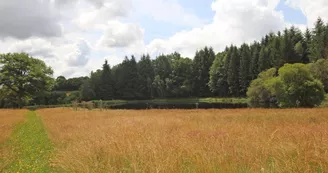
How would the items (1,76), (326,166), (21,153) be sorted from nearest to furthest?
(326,166)
(21,153)
(1,76)

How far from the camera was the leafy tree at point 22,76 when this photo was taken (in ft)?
170

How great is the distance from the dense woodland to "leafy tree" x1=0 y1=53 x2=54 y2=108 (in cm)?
1954

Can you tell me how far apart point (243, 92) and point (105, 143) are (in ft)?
262

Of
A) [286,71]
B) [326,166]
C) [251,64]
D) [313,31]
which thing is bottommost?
[326,166]

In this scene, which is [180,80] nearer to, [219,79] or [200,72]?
[200,72]

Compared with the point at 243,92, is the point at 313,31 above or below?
above

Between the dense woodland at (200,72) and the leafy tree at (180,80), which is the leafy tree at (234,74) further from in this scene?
the leafy tree at (180,80)

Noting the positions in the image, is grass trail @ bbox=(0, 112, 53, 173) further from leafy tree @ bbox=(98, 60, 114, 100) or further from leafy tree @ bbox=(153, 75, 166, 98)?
leafy tree @ bbox=(153, 75, 166, 98)

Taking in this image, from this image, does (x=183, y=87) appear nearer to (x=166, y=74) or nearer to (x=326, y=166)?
(x=166, y=74)

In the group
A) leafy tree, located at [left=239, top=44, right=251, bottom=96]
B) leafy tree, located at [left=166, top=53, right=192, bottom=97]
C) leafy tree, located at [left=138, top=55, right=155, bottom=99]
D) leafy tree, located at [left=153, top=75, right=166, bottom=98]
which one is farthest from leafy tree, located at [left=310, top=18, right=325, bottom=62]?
leafy tree, located at [left=138, top=55, right=155, bottom=99]

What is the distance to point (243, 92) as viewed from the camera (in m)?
82.9

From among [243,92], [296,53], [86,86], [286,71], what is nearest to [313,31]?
[296,53]

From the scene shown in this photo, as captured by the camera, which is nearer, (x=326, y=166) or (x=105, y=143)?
(x=326, y=166)

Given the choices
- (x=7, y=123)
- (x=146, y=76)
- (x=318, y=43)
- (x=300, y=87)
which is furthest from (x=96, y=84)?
(x=7, y=123)
